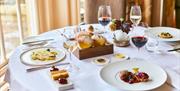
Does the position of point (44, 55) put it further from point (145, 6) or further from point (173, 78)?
point (145, 6)

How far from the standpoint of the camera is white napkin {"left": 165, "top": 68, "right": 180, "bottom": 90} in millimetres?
1061

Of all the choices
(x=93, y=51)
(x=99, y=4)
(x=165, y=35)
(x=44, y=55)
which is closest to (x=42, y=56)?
(x=44, y=55)

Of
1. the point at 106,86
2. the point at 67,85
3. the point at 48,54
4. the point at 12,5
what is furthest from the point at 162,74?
the point at 12,5

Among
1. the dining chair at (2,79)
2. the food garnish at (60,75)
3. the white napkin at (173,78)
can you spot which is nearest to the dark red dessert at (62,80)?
the food garnish at (60,75)

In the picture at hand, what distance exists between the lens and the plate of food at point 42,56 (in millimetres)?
1272

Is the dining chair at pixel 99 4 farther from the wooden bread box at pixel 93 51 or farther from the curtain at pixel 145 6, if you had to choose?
the wooden bread box at pixel 93 51

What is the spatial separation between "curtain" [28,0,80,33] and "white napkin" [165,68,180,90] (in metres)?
1.62

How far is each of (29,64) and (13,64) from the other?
81 millimetres

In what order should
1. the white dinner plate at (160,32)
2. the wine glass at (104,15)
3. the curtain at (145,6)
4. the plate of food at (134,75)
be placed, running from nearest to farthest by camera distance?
the plate of food at (134,75)
the white dinner plate at (160,32)
the wine glass at (104,15)
the curtain at (145,6)

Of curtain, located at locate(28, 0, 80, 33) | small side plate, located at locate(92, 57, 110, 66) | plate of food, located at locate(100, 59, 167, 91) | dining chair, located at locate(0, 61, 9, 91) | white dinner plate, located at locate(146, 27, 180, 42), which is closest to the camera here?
plate of food, located at locate(100, 59, 167, 91)

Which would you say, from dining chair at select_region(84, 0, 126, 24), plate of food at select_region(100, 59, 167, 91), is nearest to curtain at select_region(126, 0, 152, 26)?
dining chair at select_region(84, 0, 126, 24)

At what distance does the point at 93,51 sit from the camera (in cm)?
133

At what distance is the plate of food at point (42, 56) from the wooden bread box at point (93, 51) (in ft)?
0.28

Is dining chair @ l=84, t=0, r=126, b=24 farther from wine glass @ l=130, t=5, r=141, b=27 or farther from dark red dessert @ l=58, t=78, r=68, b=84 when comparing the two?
dark red dessert @ l=58, t=78, r=68, b=84
